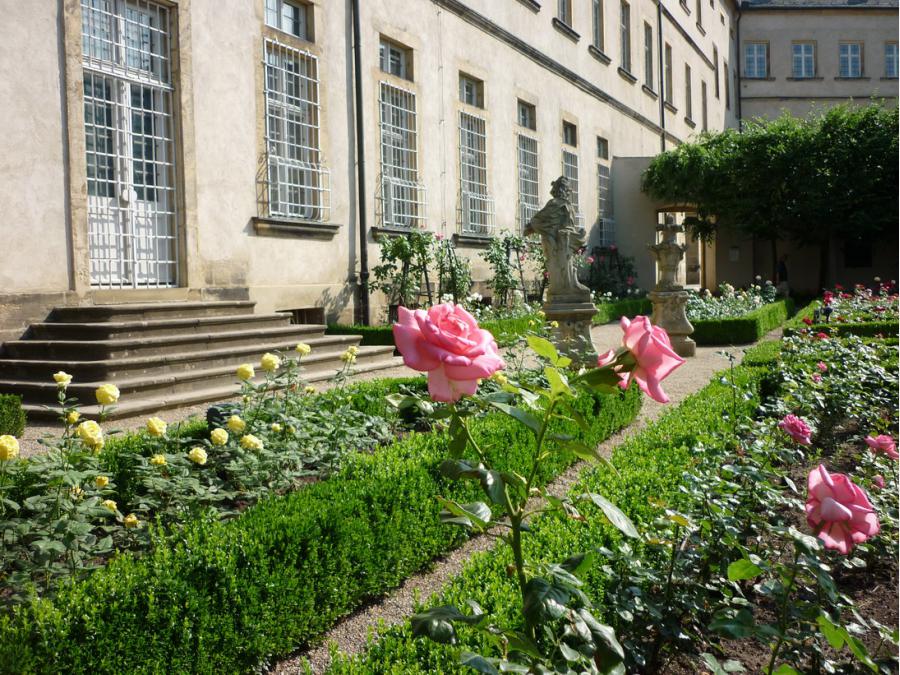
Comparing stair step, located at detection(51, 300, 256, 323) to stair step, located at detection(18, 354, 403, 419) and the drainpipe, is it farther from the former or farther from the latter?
the drainpipe

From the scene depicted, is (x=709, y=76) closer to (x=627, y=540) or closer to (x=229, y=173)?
(x=229, y=173)

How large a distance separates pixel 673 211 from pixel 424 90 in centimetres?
1215

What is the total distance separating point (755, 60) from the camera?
119 feet

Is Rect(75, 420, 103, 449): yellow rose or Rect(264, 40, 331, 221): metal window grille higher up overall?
Rect(264, 40, 331, 221): metal window grille

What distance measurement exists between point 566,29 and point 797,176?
8.39m

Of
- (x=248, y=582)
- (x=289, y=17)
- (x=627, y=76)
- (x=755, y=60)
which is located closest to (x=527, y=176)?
(x=627, y=76)

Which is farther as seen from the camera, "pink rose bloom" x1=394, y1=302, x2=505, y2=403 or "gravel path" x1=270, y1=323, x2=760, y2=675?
"gravel path" x1=270, y1=323, x2=760, y2=675

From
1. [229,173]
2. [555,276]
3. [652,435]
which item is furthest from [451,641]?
[229,173]

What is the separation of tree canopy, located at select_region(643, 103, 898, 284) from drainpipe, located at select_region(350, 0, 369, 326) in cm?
1208

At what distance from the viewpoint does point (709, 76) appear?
102 feet

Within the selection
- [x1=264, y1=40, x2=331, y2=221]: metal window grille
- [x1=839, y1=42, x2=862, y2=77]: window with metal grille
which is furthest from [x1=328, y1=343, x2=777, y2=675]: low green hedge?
[x1=839, y1=42, x2=862, y2=77]: window with metal grille

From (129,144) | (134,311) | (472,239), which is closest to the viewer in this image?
(134,311)

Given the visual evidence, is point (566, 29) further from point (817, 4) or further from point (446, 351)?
point (817, 4)

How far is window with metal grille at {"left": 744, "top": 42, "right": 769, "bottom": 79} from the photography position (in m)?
36.1
